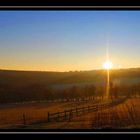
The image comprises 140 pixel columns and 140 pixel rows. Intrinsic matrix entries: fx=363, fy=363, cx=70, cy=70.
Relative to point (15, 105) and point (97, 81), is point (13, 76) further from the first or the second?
point (97, 81)

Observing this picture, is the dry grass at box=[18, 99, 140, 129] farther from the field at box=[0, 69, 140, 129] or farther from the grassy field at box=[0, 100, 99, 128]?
the grassy field at box=[0, 100, 99, 128]

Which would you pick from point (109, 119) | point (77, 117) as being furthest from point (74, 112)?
point (109, 119)

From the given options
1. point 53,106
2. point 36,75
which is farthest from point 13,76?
point 53,106

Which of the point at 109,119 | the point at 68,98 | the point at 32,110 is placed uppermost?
the point at 68,98

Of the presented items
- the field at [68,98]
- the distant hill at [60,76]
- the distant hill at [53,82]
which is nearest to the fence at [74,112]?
the field at [68,98]

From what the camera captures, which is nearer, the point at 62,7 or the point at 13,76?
the point at 62,7

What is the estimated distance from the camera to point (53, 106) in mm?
3518

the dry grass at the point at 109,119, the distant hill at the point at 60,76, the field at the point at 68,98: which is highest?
the distant hill at the point at 60,76

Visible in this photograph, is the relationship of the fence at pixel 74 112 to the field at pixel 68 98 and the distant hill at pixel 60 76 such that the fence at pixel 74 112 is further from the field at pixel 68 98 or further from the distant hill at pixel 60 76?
the distant hill at pixel 60 76

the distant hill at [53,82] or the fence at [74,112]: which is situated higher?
the distant hill at [53,82]

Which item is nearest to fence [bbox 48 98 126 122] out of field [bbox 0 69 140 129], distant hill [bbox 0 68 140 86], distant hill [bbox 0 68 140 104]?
field [bbox 0 69 140 129]

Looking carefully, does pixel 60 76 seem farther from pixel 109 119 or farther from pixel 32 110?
pixel 109 119
